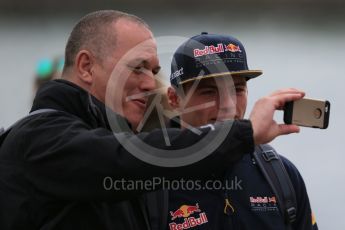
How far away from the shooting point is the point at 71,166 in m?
1.58

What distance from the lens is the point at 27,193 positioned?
5.39 ft

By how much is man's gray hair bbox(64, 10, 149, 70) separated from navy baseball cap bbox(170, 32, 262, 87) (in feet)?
1.46

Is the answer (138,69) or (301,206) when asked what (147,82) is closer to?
(138,69)

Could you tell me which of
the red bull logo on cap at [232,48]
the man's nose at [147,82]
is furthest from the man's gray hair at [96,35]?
the red bull logo on cap at [232,48]

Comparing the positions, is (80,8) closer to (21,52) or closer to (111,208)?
(21,52)

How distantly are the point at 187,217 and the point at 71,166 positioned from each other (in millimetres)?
650

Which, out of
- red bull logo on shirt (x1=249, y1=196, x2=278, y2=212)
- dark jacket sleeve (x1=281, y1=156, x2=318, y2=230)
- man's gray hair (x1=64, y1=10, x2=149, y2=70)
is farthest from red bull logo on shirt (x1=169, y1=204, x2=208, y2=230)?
man's gray hair (x1=64, y1=10, x2=149, y2=70)

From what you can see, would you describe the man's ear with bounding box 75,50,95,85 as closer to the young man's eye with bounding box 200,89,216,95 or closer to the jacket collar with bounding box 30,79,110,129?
the jacket collar with bounding box 30,79,110,129

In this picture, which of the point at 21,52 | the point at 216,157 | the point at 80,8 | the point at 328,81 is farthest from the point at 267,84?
the point at 216,157

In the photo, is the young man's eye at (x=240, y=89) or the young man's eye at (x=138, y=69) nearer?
the young man's eye at (x=138, y=69)

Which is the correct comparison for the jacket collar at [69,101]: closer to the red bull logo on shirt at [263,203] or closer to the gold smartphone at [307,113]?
the gold smartphone at [307,113]

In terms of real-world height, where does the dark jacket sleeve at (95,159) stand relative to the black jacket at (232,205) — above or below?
above

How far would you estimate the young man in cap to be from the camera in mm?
2127

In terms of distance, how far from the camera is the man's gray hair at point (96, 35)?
6.50ft
